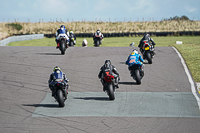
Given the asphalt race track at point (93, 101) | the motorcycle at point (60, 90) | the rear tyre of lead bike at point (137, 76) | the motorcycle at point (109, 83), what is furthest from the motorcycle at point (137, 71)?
the motorcycle at point (60, 90)

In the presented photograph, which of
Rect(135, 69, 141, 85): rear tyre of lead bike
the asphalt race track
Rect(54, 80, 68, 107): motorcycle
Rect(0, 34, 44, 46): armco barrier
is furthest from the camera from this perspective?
Rect(0, 34, 44, 46): armco barrier

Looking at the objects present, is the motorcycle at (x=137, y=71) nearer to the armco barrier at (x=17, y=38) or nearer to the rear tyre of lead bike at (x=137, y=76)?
the rear tyre of lead bike at (x=137, y=76)

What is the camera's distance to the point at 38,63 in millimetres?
21359

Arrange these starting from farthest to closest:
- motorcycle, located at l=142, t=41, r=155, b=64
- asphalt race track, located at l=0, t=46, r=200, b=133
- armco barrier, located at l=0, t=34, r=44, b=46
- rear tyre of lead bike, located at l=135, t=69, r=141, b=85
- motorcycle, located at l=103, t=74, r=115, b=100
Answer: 1. armco barrier, located at l=0, t=34, r=44, b=46
2. motorcycle, located at l=142, t=41, r=155, b=64
3. rear tyre of lead bike, located at l=135, t=69, r=141, b=85
4. motorcycle, located at l=103, t=74, r=115, b=100
5. asphalt race track, located at l=0, t=46, r=200, b=133

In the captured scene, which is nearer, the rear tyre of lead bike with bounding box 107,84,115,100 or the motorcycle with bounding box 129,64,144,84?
the rear tyre of lead bike with bounding box 107,84,115,100

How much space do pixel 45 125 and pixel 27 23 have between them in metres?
67.3

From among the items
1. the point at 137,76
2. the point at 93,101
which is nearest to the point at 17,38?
the point at 137,76

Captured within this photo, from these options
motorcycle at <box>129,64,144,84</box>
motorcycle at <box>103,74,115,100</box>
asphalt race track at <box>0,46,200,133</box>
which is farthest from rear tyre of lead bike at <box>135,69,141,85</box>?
motorcycle at <box>103,74,115,100</box>

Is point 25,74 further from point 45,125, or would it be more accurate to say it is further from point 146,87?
point 45,125

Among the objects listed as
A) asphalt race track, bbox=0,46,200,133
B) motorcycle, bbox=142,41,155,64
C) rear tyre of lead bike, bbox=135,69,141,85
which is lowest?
asphalt race track, bbox=0,46,200,133

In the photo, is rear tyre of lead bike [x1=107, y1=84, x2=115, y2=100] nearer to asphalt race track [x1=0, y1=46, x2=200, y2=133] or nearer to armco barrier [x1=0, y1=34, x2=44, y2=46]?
asphalt race track [x1=0, y1=46, x2=200, y2=133]

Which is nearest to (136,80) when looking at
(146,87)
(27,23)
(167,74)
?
(146,87)

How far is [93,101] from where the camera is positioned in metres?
13.0

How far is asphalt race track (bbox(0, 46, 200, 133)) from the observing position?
999 cm
